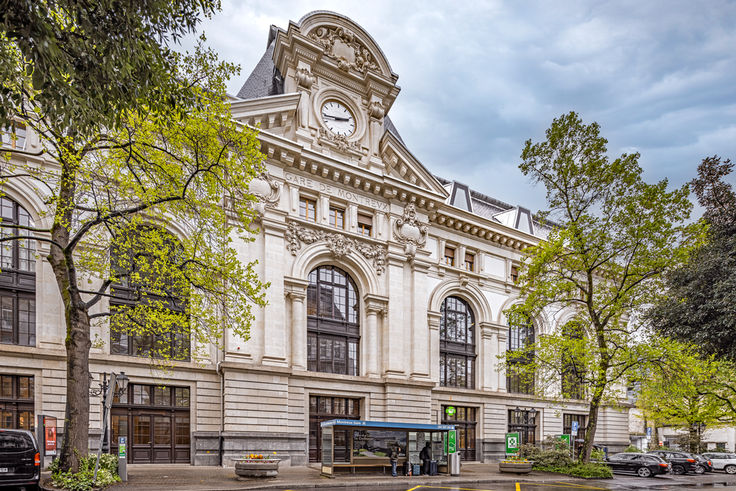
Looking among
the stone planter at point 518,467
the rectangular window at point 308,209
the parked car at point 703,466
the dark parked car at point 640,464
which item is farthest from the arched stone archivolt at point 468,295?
the parked car at point 703,466

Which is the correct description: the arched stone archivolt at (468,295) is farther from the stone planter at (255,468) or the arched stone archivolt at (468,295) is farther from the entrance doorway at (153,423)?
the stone planter at (255,468)

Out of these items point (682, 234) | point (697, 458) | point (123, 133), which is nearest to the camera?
point (123, 133)

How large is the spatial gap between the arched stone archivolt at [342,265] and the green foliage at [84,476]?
13.4 metres

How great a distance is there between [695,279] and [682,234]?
3.74 meters

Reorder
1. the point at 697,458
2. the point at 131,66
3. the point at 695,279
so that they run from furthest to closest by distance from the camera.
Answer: the point at 697,458 → the point at 695,279 → the point at 131,66

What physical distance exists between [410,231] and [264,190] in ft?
31.2

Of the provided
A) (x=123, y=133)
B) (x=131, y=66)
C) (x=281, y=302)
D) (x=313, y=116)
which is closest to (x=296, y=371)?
(x=281, y=302)

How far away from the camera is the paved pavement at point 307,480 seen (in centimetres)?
1749

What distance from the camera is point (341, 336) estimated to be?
29875 mm

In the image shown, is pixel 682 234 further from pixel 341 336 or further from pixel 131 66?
pixel 131 66

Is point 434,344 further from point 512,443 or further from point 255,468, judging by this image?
point 255,468

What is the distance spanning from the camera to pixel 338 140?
30391 millimetres

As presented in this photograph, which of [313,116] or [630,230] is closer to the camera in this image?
[630,230]

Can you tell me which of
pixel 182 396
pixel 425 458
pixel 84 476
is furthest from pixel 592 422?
pixel 84 476
